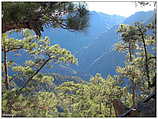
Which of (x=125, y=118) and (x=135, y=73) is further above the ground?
(x=125, y=118)

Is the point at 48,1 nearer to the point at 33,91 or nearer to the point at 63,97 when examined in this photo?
the point at 33,91

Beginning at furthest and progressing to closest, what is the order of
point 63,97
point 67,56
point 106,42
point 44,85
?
point 106,42
point 63,97
point 44,85
point 67,56

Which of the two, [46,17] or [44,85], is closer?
[46,17]

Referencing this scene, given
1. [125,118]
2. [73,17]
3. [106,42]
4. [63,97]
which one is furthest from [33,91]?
[106,42]

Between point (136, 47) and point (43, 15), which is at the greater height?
point (43, 15)

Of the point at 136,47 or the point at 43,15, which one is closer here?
the point at 43,15

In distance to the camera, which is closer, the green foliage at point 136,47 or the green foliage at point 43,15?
the green foliage at point 43,15

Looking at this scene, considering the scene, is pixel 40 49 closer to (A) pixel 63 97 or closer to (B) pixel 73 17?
(B) pixel 73 17

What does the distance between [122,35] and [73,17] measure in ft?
16.1

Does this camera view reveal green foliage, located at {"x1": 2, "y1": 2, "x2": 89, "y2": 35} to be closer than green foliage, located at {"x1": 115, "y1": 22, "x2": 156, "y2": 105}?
Yes

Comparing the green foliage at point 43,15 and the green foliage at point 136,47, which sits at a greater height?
the green foliage at point 43,15

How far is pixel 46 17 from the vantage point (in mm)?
2836

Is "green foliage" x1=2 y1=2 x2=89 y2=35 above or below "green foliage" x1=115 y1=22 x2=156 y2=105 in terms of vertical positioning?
above

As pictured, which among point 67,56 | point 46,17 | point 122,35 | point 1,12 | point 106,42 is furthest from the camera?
point 106,42
